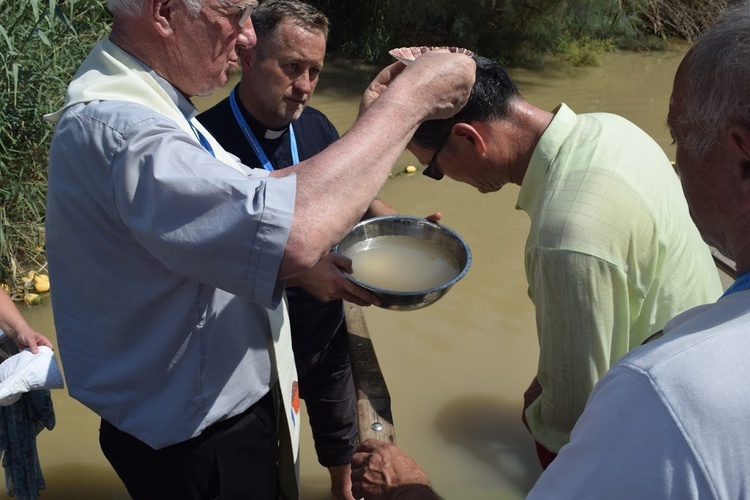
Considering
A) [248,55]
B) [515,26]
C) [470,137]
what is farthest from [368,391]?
[515,26]

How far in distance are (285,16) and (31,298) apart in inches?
111

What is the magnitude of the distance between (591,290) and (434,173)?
74cm

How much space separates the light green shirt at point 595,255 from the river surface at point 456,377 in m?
1.11

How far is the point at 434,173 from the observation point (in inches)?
91.0

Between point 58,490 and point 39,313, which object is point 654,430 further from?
point 39,313

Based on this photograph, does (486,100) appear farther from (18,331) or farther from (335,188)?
(18,331)

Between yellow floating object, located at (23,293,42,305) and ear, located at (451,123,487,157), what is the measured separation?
360 centimetres

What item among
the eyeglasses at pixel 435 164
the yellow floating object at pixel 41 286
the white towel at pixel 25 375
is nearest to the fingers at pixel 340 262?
the eyeglasses at pixel 435 164

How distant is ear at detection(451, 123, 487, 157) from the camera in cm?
212

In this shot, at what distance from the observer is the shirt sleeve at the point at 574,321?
1.76 metres

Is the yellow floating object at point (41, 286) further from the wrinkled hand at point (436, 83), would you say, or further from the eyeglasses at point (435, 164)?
the wrinkled hand at point (436, 83)

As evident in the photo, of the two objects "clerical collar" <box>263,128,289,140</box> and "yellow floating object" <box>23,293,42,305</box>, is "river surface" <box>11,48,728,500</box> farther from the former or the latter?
"clerical collar" <box>263,128,289,140</box>

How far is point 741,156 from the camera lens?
1102mm

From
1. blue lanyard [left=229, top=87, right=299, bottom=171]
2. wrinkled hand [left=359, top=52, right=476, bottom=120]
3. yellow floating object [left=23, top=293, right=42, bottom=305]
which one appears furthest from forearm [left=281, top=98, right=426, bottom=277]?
yellow floating object [left=23, top=293, right=42, bottom=305]
